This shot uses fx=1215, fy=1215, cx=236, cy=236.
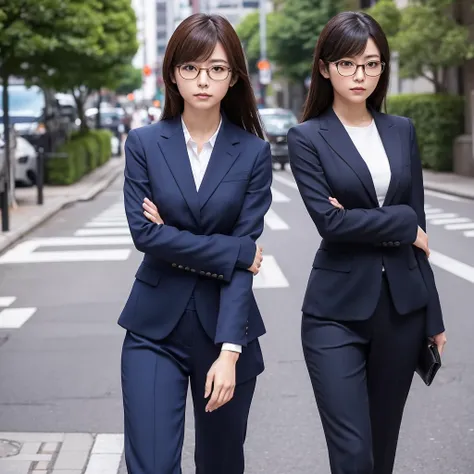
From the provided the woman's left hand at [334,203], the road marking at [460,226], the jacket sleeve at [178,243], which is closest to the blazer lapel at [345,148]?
the woman's left hand at [334,203]

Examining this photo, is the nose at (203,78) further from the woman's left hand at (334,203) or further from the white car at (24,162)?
the white car at (24,162)

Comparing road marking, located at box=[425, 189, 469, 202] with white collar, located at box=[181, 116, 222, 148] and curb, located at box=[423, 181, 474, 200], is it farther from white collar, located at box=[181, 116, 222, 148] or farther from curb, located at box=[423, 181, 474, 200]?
white collar, located at box=[181, 116, 222, 148]

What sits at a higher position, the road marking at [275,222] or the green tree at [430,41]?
the green tree at [430,41]

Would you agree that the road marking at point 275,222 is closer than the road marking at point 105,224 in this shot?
Yes

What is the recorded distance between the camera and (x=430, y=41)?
93.9 feet

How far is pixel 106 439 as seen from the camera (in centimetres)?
602

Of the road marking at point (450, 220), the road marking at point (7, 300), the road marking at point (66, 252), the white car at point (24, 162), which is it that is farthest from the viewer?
the white car at point (24, 162)

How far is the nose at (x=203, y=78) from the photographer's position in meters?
3.66

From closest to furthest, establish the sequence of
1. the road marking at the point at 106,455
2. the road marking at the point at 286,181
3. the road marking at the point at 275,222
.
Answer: the road marking at the point at 106,455, the road marking at the point at 275,222, the road marking at the point at 286,181

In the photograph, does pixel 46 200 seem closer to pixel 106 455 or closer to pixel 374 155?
pixel 106 455

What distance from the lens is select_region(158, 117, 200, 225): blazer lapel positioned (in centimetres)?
367

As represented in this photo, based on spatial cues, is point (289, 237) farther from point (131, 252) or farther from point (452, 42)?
point (452, 42)

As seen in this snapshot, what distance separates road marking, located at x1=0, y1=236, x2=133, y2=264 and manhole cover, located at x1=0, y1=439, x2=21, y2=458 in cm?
814

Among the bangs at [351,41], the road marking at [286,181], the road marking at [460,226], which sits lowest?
the road marking at [286,181]
